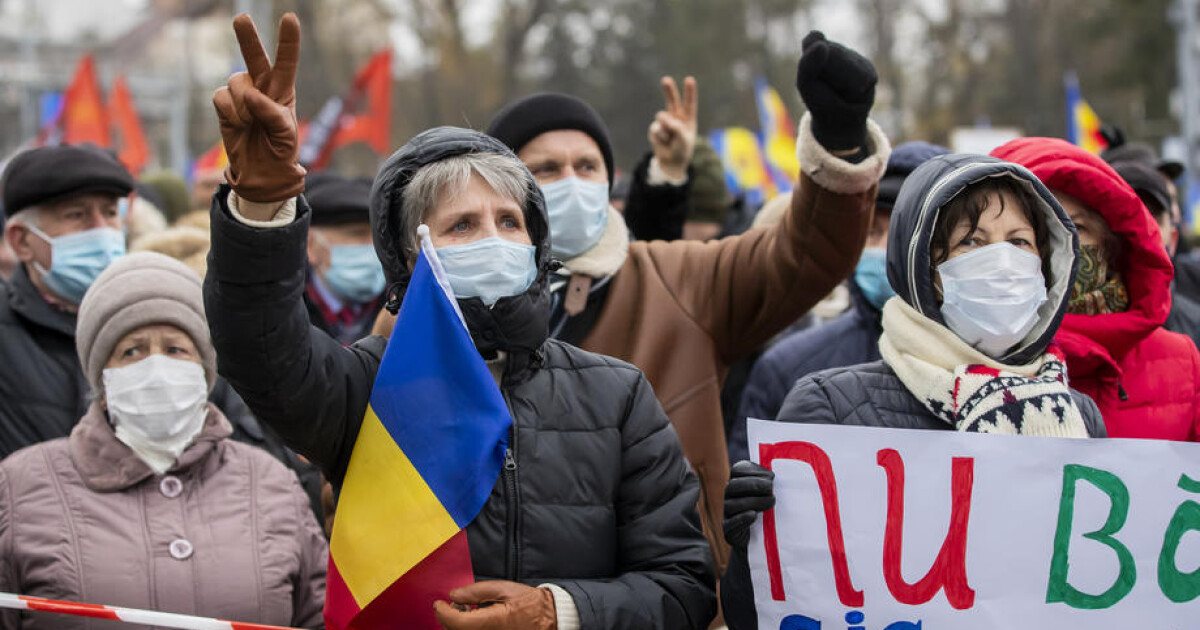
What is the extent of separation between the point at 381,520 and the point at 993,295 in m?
1.35

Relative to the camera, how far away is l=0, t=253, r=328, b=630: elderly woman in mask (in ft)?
10.7

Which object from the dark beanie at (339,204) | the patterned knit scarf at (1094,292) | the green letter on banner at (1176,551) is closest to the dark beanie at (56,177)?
the dark beanie at (339,204)

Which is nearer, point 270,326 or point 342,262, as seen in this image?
point 270,326

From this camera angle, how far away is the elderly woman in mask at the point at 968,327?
9.11 ft

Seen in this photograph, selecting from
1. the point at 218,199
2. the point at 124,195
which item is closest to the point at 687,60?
the point at 124,195

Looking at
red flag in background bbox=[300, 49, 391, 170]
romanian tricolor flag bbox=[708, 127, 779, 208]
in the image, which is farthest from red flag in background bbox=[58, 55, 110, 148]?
romanian tricolor flag bbox=[708, 127, 779, 208]

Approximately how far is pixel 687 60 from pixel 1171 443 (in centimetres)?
3654

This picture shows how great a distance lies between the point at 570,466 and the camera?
105 inches

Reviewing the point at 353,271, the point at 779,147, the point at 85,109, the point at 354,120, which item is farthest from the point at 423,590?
the point at 354,120

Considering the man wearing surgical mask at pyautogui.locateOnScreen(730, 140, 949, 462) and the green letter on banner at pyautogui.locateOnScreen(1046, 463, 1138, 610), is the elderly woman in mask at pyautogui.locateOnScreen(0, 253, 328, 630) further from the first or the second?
the green letter on banner at pyautogui.locateOnScreen(1046, 463, 1138, 610)

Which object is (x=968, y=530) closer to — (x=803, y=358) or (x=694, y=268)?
(x=694, y=268)

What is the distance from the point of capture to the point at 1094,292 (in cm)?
331

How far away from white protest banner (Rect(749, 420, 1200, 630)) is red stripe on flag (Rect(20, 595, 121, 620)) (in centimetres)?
146

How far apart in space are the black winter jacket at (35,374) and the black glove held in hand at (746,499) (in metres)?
2.25
